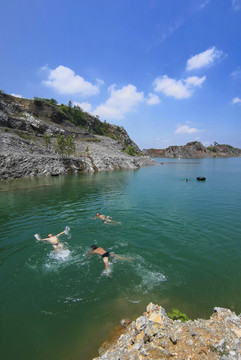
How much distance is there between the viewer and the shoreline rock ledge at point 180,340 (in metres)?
5.23

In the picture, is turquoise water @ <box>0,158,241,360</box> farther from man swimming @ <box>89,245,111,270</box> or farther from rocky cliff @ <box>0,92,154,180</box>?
rocky cliff @ <box>0,92,154,180</box>

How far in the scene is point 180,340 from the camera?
5793 millimetres

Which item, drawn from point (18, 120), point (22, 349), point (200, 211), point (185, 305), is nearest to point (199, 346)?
point (185, 305)

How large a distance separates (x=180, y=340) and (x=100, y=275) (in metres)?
6.74

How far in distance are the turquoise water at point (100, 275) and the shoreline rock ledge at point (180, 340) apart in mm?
2053

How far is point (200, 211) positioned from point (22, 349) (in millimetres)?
22538

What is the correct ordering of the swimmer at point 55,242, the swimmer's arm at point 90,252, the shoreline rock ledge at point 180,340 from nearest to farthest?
the shoreline rock ledge at point 180,340
the swimmer's arm at point 90,252
the swimmer at point 55,242

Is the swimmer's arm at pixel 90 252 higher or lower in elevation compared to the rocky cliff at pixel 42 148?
lower

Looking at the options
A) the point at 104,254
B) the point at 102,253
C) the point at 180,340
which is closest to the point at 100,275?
the point at 104,254

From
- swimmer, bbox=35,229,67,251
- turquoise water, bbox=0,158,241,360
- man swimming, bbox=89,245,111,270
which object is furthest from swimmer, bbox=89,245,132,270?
swimmer, bbox=35,229,67,251

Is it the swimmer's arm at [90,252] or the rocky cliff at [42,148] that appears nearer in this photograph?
the swimmer's arm at [90,252]

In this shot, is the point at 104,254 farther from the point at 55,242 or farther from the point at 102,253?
the point at 55,242

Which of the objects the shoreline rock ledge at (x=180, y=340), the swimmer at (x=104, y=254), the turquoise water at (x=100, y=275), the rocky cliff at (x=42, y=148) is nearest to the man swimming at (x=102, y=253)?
the swimmer at (x=104, y=254)

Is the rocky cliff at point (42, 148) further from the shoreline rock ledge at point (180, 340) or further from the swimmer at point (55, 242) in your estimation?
the shoreline rock ledge at point (180, 340)
